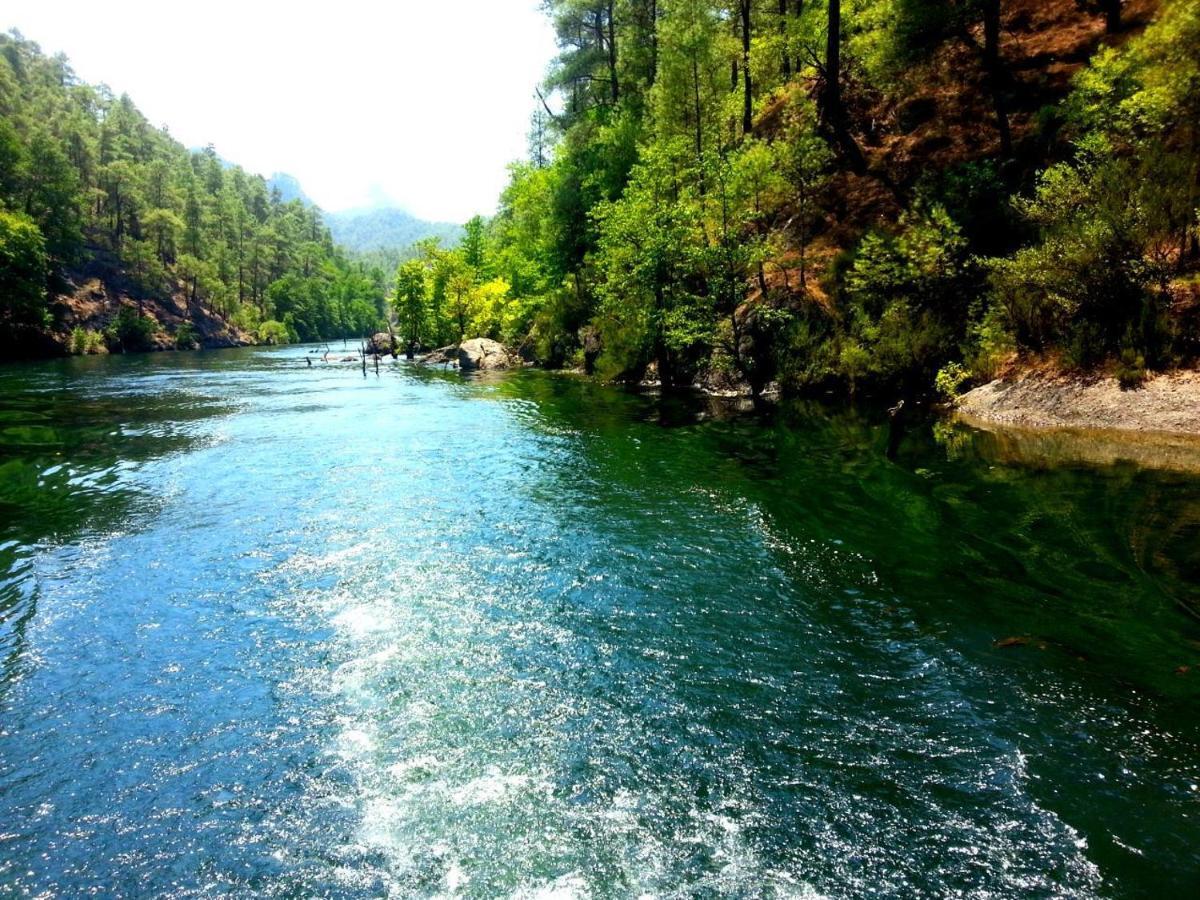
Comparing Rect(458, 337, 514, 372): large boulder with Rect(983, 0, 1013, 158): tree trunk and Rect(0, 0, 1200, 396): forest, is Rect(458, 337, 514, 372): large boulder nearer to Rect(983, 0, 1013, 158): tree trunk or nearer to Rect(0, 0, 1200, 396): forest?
Rect(0, 0, 1200, 396): forest

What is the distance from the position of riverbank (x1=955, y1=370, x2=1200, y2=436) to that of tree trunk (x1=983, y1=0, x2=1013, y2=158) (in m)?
13.1

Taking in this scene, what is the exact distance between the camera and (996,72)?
Answer: 30.1 meters

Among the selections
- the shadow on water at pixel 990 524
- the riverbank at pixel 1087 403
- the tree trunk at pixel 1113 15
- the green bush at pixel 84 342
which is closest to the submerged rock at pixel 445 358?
the shadow on water at pixel 990 524

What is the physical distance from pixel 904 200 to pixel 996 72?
23.1ft

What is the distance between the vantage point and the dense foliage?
79625 mm

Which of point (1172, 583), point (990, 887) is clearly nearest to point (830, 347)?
point (1172, 583)

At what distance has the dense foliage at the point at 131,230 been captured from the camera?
7962cm

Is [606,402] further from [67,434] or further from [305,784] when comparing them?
[305,784]

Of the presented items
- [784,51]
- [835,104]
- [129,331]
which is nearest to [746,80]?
[784,51]

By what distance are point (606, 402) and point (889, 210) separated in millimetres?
17492

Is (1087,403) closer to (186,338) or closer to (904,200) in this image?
(904,200)

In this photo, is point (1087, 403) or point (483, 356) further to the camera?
Result: point (483, 356)

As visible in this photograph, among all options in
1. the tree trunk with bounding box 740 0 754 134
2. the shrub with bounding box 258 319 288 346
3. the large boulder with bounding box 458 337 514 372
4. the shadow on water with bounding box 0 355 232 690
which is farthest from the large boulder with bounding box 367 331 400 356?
the shrub with bounding box 258 319 288 346

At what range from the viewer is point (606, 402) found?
32219 mm
